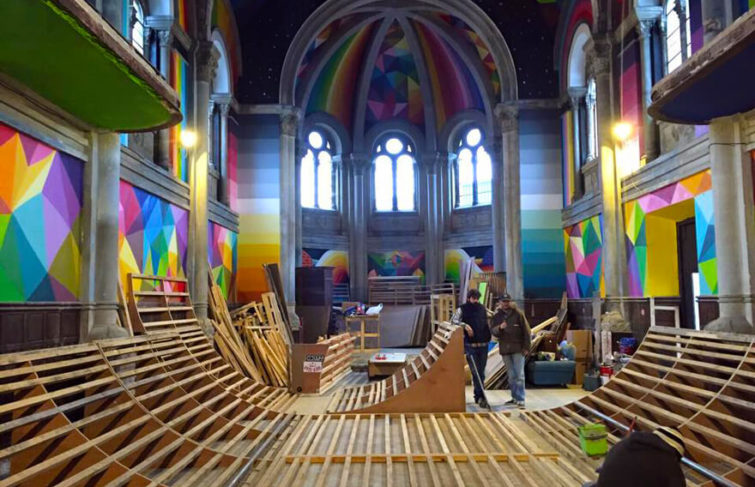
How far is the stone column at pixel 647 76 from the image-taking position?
37.8 ft

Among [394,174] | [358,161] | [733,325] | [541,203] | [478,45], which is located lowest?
[733,325]

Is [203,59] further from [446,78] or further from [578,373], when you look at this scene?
[446,78]

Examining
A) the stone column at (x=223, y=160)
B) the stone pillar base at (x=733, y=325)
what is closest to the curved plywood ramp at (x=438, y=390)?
the stone pillar base at (x=733, y=325)

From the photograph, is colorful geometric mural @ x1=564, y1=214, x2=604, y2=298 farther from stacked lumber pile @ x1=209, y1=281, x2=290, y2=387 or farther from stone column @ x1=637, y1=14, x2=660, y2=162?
stacked lumber pile @ x1=209, y1=281, x2=290, y2=387

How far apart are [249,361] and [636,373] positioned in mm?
6463

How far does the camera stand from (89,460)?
4.59 m

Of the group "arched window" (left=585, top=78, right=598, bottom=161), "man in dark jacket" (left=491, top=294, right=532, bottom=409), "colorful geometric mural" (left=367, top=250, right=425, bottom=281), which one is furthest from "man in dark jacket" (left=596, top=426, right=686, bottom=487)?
"colorful geometric mural" (left=367, top=250, right=425, bottom=281)

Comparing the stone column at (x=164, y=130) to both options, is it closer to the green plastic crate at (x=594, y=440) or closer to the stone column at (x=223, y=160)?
the stone column at (x=223, y=160)

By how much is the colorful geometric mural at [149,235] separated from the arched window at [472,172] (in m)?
13.6

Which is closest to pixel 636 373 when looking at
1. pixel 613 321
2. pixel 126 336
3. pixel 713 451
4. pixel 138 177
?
pixel 713 451

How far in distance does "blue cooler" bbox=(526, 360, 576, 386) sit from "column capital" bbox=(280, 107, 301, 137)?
10.5m

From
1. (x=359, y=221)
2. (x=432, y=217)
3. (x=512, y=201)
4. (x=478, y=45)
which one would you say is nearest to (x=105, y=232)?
(x=512, y=201)

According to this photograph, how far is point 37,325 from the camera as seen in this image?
654cm

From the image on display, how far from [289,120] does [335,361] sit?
8.71m
